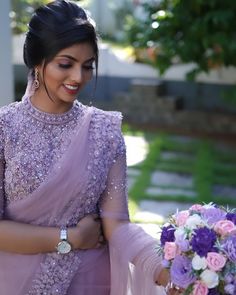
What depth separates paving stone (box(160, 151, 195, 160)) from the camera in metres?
8.04

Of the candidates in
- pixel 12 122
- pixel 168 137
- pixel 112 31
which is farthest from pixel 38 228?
pixel 112 31

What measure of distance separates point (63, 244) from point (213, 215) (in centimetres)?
46

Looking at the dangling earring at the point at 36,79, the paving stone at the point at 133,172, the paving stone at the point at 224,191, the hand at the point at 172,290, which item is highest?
the dangling earring at the point at 36,79

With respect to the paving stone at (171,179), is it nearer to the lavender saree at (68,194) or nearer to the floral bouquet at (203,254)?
the lavender saree at (68,194)

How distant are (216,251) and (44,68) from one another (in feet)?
2.38

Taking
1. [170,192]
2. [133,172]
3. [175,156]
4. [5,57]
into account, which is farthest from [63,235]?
[175,156]

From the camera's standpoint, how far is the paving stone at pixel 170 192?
21.2 feet

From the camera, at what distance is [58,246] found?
176 centimetres

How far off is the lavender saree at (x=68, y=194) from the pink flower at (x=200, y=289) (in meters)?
0.21

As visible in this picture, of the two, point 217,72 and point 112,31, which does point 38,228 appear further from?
point 112,31

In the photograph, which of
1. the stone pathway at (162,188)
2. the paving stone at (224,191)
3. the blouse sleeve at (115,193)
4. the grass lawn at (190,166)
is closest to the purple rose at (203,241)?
the blouse sleeve at (115,193)

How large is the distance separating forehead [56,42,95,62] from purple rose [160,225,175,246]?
0.54m

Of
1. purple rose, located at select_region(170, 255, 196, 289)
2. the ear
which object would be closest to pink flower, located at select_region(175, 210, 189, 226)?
purple rose, located at select_region(170, 255, 196, 289)

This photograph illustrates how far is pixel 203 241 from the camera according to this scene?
4.96ft
